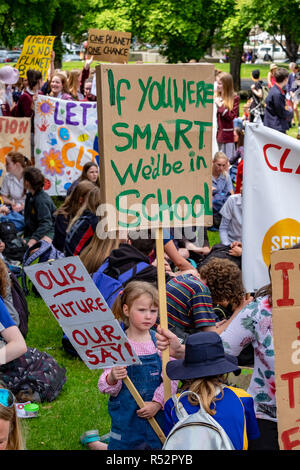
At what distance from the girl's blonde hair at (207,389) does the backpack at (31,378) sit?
2.72 m

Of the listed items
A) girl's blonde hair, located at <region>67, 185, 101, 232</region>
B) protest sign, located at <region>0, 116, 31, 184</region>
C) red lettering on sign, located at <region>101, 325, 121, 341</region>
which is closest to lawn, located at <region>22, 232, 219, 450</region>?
girl's blonde hair, located at <region>67, 185, 101, 232</region>

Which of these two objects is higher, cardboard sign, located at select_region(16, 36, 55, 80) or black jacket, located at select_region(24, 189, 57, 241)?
cardboard sign, located at select_region(16, 36, 55, 80)

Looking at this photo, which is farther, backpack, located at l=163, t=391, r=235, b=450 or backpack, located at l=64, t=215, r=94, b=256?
backpack, located at l=64, t=215, r=94, b=256

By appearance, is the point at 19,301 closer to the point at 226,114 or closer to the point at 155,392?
the point at 155,392

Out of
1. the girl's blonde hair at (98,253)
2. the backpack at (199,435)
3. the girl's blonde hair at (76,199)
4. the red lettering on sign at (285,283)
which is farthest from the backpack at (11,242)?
the backpack at (199,435)

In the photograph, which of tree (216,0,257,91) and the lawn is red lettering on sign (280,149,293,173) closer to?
the lawn

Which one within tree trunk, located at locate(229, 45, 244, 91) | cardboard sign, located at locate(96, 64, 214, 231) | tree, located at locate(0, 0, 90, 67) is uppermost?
cardboard sign, located at locate(96, 64, 214, 231)

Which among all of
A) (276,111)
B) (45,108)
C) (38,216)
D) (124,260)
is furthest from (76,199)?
(276,111)

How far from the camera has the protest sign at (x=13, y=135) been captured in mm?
11719

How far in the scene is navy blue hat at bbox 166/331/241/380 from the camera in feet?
12.0

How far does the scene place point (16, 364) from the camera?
6.15m

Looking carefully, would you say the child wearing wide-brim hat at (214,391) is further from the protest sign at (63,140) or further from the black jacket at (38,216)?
the protest sign at (63,140)

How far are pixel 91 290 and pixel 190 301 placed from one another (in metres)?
1.35

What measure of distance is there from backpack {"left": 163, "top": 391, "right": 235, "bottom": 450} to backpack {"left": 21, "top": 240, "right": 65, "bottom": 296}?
17.8ft
